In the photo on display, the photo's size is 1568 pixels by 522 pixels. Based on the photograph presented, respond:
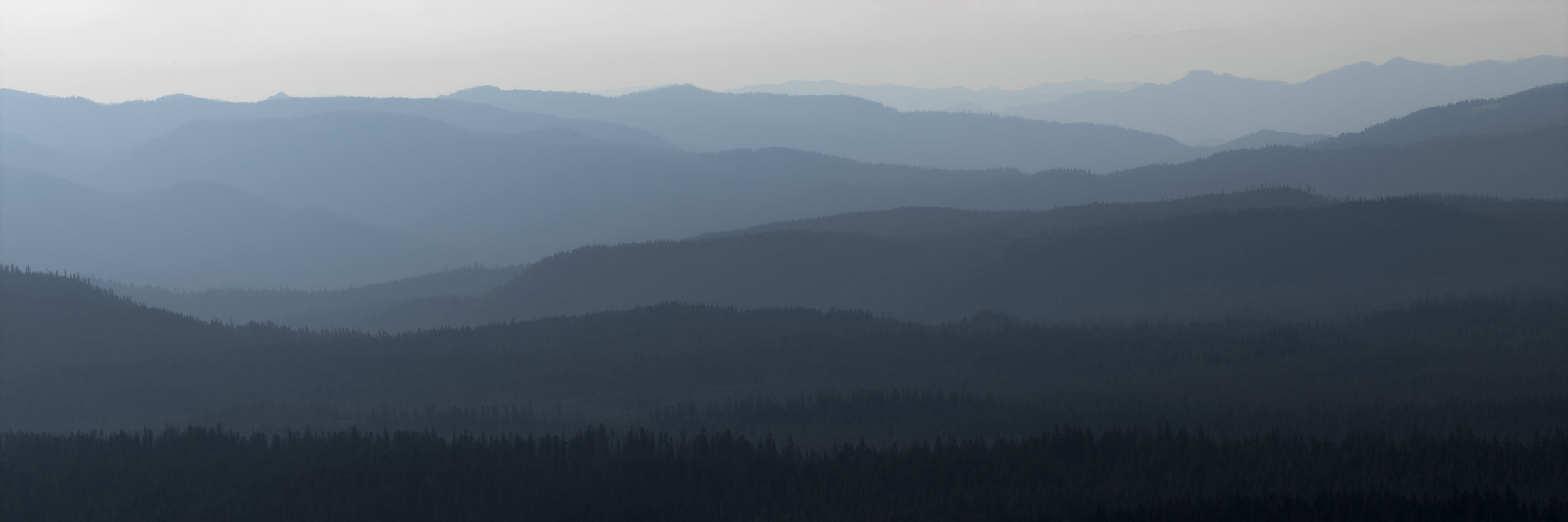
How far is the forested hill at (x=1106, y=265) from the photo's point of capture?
7619 cm

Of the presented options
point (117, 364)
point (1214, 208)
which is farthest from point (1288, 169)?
point (117, 364)

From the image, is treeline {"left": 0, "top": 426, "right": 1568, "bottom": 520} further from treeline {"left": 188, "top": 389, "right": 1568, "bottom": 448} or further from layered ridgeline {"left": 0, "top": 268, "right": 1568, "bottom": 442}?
layered ridgeline {"left": 0, "top": 268, "right": 1568, "bottom": 442}

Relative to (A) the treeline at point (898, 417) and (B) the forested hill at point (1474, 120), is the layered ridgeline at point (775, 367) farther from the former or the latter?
(B) the forested hill at point (1474, 120)

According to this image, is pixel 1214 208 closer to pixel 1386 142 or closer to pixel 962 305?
pixel 962 305

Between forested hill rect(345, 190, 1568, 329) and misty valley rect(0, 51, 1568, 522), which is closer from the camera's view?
misty valley rect(0, 51, 1568, 522)

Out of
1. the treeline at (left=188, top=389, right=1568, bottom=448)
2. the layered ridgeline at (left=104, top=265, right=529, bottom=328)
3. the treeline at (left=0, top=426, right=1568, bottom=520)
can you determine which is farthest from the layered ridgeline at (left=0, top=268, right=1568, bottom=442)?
the layered ridgeline at (left=104, top=265, right=529, bottom=328)

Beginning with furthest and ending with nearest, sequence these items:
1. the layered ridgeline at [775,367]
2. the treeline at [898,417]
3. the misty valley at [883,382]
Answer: the layered ridgeline at [775,367], the treeline at [898,417], the misty valley at [883,382]

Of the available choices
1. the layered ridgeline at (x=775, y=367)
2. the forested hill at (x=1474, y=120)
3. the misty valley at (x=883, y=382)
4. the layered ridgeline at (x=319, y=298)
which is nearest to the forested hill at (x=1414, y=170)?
the forested hill at (x=1474, y=120)

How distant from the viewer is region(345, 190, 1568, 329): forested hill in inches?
3000

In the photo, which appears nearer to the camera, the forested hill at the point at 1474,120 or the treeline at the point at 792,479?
the treeline at the point at 792,479

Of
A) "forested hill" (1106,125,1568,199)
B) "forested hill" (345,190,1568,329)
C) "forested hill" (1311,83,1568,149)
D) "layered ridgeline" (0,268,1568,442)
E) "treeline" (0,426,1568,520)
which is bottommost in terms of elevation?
"treeline" (0,426,1568,520)

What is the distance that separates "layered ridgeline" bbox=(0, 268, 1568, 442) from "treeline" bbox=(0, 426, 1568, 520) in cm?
613

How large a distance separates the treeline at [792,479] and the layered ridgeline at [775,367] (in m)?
6.13

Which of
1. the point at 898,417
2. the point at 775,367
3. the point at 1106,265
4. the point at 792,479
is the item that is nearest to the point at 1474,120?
the point at 1106,265
